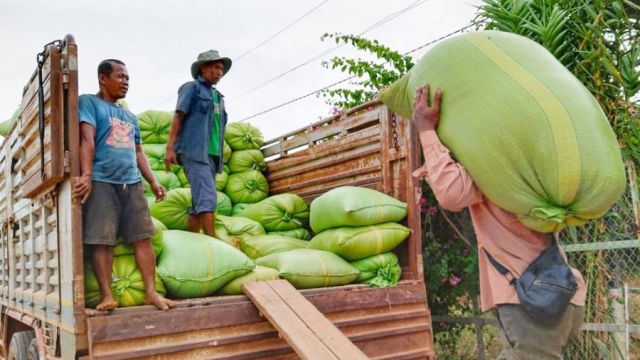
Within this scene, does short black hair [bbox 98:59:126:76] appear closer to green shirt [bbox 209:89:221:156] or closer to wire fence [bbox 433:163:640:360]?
green shirt [bbox 209:89:221:156]

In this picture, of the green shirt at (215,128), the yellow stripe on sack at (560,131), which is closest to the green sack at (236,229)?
the green shirt at (215,128)

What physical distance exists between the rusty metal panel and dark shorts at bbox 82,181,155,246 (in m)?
0.33

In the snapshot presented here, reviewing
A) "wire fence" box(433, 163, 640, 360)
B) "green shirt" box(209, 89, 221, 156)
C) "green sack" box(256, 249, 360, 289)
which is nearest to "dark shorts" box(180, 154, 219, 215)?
"green shirt" box(209, 89, 221, 156)

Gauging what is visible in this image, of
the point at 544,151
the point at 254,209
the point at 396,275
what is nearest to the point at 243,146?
the point at 254,209

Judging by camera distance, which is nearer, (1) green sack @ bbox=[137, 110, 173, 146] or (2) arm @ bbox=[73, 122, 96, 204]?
(2) arm @ bbox=[73, 122, 96, 204]

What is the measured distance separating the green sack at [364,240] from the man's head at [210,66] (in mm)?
1321

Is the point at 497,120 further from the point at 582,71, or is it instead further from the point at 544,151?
the point at 582,71

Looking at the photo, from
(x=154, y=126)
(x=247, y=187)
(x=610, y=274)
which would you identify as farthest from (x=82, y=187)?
(x=610, y=274)

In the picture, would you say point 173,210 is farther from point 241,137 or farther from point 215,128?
point 241,137

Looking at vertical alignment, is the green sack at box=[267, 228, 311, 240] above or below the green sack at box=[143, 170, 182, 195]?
below

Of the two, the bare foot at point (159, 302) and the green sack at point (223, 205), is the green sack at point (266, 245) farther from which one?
the bare foot at point (159, 302)

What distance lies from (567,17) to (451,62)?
71.1 inches

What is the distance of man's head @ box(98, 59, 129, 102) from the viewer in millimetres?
2656

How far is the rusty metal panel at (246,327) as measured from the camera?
2.21 m
